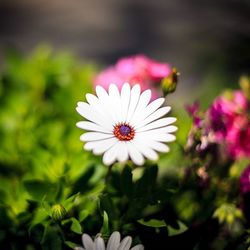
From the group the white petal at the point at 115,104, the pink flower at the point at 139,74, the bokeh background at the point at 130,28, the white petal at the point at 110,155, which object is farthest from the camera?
the bokeh background at the point at 130,28

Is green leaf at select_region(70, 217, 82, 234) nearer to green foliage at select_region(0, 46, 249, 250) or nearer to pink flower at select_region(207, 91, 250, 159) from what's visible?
green foliage at select_region(0, 46, 249, 250)

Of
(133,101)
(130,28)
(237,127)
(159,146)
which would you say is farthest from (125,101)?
(130,28)

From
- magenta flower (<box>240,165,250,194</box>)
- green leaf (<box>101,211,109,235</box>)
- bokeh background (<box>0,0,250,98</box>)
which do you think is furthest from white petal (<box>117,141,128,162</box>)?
bokeh background (<box>0,0,250,98</box>)

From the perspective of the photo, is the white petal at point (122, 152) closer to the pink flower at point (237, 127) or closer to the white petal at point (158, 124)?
the white petal at point (158, 124)

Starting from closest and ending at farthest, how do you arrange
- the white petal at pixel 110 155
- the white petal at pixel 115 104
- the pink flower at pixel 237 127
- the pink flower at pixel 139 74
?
the white petal at pixel 110 155
the white petal at pixel 115 104
the pink flower at pixel 237 127
the pink flower at pixel 139 74

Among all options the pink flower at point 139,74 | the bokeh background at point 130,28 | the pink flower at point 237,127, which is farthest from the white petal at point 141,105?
the bokeh background at point 130,28

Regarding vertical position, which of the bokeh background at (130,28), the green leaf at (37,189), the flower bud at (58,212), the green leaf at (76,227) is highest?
the bokeh background at (130,28)

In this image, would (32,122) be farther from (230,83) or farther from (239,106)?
(230,83)
